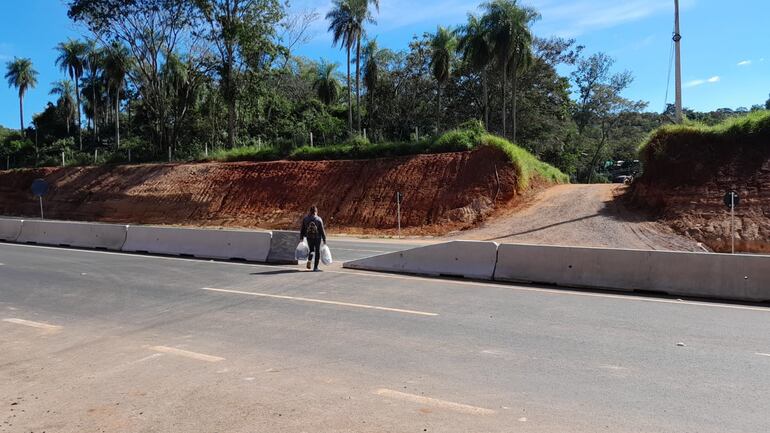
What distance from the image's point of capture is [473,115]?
50094mm

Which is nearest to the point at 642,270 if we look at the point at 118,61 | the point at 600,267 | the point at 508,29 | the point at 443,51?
the point at 600,267

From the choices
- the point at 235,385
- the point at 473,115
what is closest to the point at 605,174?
the point at 473,115

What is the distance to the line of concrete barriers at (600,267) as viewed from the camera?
923 cm

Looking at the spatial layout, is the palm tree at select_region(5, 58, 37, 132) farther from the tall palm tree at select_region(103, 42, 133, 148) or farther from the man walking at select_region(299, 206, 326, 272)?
the man walking at select_region(299, 206, 326, 272)

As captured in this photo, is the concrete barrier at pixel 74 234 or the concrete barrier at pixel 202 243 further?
the concrete barrier at pixel 74 234

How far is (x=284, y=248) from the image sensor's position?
14125 millimetres

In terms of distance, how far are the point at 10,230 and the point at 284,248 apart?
47.5 feet

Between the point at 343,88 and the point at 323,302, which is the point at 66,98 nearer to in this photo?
the point at 343,88

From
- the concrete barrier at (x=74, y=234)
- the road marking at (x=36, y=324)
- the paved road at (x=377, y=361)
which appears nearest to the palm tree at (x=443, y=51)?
the concrete barrier at (x=74, y=234)

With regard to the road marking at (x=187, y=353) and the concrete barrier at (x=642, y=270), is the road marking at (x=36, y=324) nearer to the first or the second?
the road marking at (x=187, y=353)

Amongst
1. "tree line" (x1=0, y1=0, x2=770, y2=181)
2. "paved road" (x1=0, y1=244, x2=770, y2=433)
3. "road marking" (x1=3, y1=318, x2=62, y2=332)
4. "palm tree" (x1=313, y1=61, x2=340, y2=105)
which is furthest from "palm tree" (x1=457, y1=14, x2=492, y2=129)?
"road marking" (x1=3, y1=318, x2=62, y2=332)

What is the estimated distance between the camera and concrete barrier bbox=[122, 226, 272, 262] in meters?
14.5

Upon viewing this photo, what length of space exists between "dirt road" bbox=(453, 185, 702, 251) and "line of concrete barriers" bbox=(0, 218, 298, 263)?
11.7m

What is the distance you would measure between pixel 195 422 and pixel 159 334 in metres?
3.19
